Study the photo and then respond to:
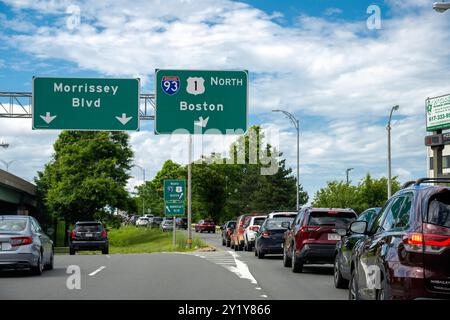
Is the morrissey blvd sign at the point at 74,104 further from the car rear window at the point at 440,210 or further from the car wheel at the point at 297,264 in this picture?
the car rear window at the point at 440,210

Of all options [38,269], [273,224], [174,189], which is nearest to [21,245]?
[38,269]

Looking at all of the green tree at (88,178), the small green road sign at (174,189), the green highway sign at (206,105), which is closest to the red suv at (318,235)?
the green highway sign at (206,105)

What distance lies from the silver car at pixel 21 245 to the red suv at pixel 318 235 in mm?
6110

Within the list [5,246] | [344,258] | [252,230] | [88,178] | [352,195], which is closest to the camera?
[344,258]

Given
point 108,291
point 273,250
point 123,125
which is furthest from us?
point 123,125

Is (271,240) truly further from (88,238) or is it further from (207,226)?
(207,226)

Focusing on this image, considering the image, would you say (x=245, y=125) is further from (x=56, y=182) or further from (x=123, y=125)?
(x=56, y=182)

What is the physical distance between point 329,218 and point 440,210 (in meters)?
10.4

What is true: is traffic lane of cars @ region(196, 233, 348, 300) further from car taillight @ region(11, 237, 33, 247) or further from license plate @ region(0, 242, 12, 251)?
license plate @ region(0, 242, 12, 251)

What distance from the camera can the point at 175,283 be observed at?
15211mm

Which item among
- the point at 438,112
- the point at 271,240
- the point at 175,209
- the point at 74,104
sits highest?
the point at 438,112
